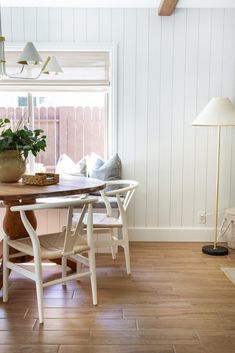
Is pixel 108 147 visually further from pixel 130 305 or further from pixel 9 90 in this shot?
pixel 130 305

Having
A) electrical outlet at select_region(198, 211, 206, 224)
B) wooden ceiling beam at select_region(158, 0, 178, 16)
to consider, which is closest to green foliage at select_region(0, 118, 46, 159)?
wooden ceiling beam at select_region(158, 0, 178, 16)

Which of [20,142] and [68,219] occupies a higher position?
[20,142]

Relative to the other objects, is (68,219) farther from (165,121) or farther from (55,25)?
(55,25)

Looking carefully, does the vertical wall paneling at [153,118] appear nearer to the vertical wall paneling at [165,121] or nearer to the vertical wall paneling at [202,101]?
the vertical wall paneling at [165,121]

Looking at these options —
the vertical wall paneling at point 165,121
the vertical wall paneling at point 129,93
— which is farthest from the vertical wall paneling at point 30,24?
the vertical wall paneling at point 165,121

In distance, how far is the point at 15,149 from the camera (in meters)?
2.89

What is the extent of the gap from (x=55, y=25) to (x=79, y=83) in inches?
24.3

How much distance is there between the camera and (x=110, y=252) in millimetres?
3916

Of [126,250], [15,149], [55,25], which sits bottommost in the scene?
[126,250]

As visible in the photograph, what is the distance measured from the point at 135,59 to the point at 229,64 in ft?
3.12

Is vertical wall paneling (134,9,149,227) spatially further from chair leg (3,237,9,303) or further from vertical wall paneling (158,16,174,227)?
chair leg (3,237,9,303)

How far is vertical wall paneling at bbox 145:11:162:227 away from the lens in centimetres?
417

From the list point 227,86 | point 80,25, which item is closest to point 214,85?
point 227,86

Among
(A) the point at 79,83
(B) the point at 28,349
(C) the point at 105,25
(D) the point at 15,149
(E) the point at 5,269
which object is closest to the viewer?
(B) the point at 28,349
